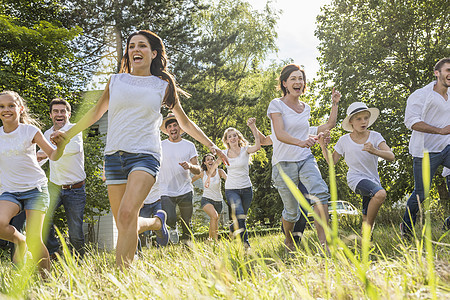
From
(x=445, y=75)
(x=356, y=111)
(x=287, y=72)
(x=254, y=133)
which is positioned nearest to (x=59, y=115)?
(x=254, y=133)

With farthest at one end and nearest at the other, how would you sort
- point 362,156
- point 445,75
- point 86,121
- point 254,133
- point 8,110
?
point 254,133 → point 362,156 → point 445,75 → point 8,110 → point 86,121

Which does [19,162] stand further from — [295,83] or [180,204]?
[180,204]

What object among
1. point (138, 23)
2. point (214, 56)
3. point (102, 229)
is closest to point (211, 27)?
point (214, 56)

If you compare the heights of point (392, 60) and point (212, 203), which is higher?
point (392, 60)

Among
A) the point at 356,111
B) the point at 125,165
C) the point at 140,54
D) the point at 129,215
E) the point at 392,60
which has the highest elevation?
the point at 392,60

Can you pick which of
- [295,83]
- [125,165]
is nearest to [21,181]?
[125,165]

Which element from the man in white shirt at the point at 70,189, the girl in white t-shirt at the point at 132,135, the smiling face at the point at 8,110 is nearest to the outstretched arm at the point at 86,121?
the girl in white t-shirt at the point at 132,135

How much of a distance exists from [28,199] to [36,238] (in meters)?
0.47

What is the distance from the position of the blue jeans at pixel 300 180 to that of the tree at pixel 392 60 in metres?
Result: 14.3

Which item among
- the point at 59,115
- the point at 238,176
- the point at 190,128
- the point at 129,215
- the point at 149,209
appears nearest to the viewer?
the point at 129,215

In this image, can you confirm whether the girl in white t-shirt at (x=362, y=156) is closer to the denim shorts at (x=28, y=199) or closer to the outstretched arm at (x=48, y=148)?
the outstretched arm at (x=48, y=148)

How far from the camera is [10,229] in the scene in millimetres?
4578

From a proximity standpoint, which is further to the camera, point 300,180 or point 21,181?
point 300,180

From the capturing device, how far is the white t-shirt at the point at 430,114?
590 cm
